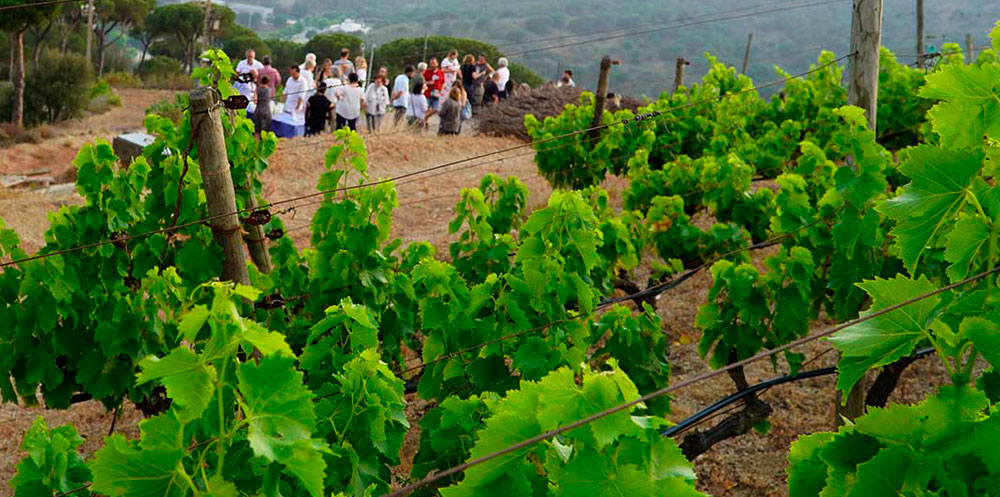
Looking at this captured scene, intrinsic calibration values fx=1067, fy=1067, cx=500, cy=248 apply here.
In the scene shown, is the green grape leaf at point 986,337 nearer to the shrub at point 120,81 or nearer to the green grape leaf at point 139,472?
the green grape leaf at point 139,472

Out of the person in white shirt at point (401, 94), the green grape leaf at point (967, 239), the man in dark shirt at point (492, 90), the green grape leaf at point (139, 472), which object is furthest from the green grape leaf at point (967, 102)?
the man in dark shirt at point (492, 90)

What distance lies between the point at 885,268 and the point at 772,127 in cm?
538

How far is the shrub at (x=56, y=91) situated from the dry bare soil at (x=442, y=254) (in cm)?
48

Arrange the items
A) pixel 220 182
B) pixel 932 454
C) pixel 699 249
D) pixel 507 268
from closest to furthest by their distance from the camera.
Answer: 1. pixel 932 454
2. pixel 220 182
3. pixel 507 268
4. pixel 699 249

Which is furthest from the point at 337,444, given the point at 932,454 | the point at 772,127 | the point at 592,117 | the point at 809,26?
the point at 809,26

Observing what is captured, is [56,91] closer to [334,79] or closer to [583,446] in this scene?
[334,79]

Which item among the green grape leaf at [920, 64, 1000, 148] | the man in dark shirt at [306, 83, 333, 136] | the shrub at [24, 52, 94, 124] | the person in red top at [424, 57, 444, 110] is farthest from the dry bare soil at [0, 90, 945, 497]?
the green grape leaf at [920, 64, 1000, 148]

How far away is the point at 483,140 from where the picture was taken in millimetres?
18156

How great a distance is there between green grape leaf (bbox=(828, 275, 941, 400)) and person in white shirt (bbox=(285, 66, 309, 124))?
511 inches

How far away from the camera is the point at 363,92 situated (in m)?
16.6

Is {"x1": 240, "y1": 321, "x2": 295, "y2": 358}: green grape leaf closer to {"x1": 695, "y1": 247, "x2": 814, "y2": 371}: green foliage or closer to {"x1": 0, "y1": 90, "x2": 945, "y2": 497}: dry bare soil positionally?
{"x1": 695, "y1": 247, "x2": 814, "y2": 371}: green foliage

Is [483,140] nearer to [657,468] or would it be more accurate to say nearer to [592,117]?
[592,117]

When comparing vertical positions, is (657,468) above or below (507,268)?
above

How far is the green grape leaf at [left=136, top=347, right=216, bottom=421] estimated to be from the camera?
243cm
